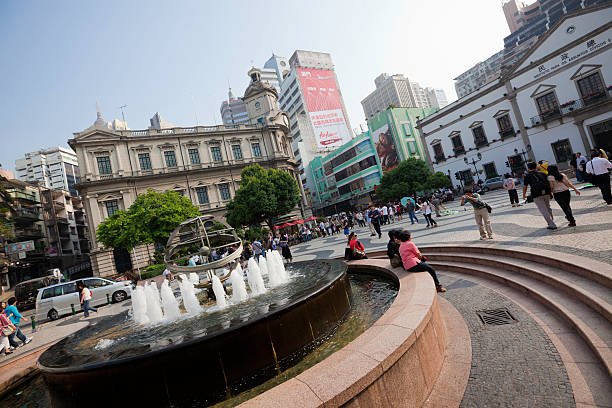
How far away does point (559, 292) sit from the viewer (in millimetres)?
4141

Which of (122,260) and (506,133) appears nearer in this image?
(506,133)

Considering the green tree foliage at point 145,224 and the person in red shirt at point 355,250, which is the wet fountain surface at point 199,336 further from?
the green tree foliage at point 145,224

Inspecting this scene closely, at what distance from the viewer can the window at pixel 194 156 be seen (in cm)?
3688

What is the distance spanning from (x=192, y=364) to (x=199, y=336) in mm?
314

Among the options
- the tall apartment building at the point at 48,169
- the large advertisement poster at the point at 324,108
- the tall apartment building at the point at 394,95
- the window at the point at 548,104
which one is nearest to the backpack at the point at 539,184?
the window at the point at 548,104

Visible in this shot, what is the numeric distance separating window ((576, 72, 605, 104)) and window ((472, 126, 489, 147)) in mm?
8191

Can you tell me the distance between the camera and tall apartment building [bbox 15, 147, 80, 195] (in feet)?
239

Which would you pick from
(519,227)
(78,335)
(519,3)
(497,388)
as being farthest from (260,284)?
(519,3)

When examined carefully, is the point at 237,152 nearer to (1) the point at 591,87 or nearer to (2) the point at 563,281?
(1) the point at 591,87

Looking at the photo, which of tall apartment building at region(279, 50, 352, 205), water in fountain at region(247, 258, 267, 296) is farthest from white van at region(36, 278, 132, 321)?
tall apartment building at region(279, 50, 352, 205)

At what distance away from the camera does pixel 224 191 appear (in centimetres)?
3766

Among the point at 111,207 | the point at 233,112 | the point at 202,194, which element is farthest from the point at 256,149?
the point at 233,112

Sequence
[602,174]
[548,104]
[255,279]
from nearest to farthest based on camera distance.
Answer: [255,279] < [602,174] < [548,104]

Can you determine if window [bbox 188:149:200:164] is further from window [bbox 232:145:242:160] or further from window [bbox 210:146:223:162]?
window [bbox 232:145:242:160]
